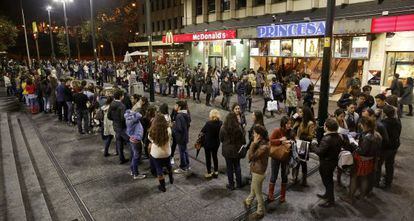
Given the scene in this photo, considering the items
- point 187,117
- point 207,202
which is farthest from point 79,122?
point 207,202

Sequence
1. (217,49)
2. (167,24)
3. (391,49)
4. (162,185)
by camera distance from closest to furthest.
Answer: (162,185), (391,49), (217,49), (167,24)

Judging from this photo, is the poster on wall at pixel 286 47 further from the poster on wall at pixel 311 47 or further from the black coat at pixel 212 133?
the black coat at pixel 212 133

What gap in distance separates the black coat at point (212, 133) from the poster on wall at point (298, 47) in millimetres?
12296

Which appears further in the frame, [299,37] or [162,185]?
[299,37]

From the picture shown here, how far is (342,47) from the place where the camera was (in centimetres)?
1428

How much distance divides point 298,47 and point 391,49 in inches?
200

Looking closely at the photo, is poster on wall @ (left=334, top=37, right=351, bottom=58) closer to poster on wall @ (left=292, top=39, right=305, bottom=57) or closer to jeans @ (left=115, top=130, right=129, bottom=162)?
poster on wall @ (left=292, top=39, right=305, bottom=57)

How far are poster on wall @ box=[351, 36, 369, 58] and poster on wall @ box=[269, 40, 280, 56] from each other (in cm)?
477

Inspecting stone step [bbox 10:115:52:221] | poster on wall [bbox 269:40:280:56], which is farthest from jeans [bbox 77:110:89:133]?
poster on wall [bbox 269:40:280:56]

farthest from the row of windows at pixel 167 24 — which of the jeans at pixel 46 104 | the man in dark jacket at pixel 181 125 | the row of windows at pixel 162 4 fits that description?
the man in dark jacket at pixel 181 125

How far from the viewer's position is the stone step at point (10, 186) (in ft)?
16.5

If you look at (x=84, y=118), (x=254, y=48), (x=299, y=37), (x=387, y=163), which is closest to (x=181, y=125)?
(x=387, y=163)

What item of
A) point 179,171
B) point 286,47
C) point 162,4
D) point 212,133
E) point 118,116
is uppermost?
point 162,4

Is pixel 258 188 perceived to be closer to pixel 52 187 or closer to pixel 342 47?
pixel 52 187
